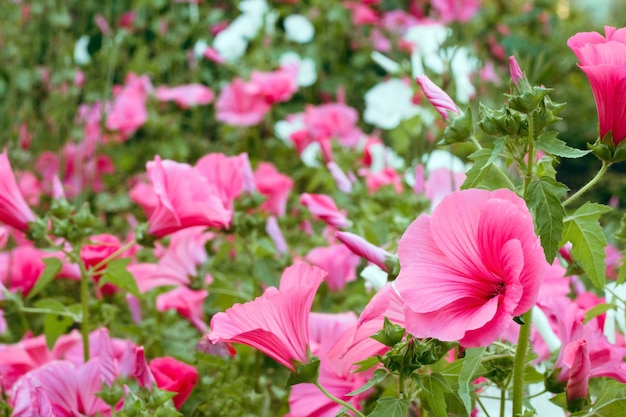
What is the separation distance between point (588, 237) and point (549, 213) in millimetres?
72

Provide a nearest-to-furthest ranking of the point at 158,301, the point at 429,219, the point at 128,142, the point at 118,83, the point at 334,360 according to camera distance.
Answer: the point at 429,219 → the point at 334,360 → the point at 158,301 → the point at 118,83 → the point at 128,142

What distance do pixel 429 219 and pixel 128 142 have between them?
1.89 m

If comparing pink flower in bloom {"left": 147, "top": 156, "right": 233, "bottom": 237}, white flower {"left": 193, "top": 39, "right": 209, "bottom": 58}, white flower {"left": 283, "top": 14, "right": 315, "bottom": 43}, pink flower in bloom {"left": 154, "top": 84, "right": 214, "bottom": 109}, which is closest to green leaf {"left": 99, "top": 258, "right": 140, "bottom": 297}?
pink flower in bloom {"left": 147, "top": 156, "right": 233, "bottom": 237}

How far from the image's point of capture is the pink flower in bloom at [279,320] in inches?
24.8

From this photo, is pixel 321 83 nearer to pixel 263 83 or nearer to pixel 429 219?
pixel 263 83

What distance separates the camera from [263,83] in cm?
205

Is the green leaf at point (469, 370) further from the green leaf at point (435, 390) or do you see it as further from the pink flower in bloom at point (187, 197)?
the pink flower in bloom at point (187, 197)

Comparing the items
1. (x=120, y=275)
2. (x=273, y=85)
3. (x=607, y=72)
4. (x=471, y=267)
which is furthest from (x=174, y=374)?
(x=273, y=85)

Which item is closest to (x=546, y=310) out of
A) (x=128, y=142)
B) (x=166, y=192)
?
(x=166, y=192)

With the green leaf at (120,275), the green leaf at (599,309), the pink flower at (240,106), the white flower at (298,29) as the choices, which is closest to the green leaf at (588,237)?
the green leaf at (599,309)

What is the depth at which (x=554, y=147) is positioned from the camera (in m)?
0.61

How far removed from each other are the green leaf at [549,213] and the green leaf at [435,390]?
0.38 feet

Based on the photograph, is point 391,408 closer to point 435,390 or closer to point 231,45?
point 435,390

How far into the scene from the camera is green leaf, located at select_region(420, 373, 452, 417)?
0.61 m
